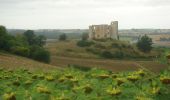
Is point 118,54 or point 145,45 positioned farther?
point 145,45

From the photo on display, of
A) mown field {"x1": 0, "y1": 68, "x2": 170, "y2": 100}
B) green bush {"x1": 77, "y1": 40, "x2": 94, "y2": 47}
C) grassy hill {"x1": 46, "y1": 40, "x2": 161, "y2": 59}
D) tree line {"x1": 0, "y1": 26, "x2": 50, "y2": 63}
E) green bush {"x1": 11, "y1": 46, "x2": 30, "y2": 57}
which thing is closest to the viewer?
mown field {"x1": 0, "y1": 68, "x2": 170, "y2": 100}

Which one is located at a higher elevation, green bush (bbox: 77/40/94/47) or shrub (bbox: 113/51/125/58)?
green bush (bbox: 77/40/94/47)

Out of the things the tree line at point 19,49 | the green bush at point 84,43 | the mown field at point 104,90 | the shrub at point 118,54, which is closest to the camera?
the mown field at point 104,90

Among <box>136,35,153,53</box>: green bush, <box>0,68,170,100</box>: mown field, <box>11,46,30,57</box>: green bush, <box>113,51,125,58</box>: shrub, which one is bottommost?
<box>113,51,125,58</box>: shrub

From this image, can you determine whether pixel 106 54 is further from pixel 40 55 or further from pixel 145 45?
pixel 40 55

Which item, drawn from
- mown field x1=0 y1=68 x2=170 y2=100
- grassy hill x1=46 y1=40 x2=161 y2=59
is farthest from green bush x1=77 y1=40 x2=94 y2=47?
mown field x1=0 y1=68 x2=170 y2=100

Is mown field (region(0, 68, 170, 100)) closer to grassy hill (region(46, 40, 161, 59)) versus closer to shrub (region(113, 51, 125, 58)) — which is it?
grassy hill (region(46, 40, 161, 59))

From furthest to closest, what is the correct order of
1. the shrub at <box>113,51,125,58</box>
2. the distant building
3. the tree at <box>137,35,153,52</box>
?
the distant building
the tree at <box>137,35,153,52</box>
the shrub at <box>113,51,125,58</box>

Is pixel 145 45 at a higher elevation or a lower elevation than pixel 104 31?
lower

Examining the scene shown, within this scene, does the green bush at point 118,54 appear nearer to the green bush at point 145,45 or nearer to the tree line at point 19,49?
the green bush at point 145,45

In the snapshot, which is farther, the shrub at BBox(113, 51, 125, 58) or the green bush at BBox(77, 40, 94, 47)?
the green bush at BBox(77, 40, 94, 47)

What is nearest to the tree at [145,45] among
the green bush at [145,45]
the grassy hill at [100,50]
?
the green bush at [145,45]

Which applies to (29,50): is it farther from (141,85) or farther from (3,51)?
(141,85)

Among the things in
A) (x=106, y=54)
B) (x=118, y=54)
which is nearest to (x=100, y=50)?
(x=106, y=54)
